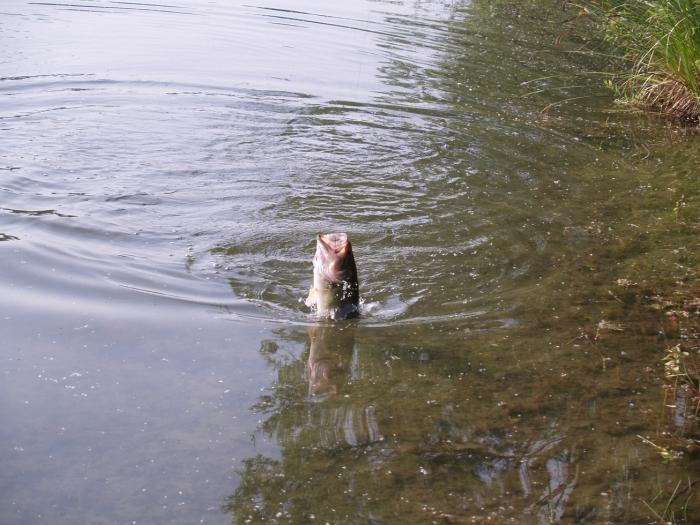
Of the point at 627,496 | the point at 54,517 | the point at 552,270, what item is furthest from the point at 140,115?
the point at 627,496

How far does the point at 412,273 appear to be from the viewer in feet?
22.3

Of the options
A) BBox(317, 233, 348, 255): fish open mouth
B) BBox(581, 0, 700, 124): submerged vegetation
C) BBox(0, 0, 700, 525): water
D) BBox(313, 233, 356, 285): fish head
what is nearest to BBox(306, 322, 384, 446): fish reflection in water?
BBox(0, 0, 700, 525): water

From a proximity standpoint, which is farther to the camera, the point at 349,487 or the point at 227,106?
the point at 227,106

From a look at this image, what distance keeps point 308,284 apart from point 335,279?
0.96 metres

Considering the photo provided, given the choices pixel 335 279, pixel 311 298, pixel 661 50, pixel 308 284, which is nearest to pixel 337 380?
pixel 335 279

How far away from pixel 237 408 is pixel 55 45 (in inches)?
385

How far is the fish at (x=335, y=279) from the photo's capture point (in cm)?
564

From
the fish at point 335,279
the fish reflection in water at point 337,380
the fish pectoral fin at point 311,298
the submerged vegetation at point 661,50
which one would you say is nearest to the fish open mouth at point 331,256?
the fish at point 335,279

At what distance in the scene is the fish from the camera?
222 inches

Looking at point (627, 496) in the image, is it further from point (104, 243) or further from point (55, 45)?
point (55, 45)

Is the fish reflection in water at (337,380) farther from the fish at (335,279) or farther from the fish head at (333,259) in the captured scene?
the fish head at (333,259)

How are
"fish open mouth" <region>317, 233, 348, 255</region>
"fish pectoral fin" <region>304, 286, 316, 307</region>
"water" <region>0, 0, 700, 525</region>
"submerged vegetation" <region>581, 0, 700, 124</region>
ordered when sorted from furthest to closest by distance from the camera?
1. "submerged vegetation" <region>581, 0, 700, 124</region>
2. "fish pectoral fin" <region>304, 286, 316, 307</region>
3. "fish open mouth" <region>317, 233, 348, 255</region>
4. "water" <region>0, 0, 700, 525</region>

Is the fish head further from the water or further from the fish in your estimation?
the water

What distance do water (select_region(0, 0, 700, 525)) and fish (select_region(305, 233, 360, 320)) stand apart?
168 millimetres
